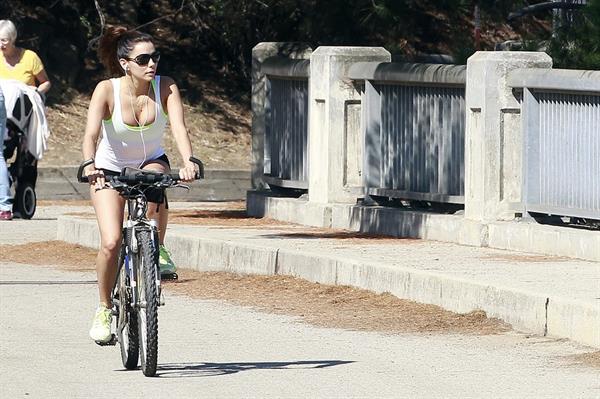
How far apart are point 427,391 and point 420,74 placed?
726 cm

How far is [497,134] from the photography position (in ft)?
46.6

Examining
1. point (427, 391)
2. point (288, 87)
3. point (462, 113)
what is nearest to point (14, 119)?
point (288, 87)

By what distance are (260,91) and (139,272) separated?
10014mm

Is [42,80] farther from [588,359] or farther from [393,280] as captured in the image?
[588,359]

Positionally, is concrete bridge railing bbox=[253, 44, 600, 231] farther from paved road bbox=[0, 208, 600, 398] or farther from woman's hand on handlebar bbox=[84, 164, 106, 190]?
woman's hand on handlebar bbox=[84, 164, 106, 190]

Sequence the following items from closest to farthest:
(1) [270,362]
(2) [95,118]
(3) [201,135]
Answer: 1. (2) [95,118]
2. (1) [270,362]
3. (3) [201,135]

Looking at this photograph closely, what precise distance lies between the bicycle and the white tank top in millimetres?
341

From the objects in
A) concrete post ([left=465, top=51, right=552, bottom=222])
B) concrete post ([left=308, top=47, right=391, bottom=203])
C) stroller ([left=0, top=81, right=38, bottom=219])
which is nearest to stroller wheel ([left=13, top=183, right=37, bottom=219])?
stroller ([left=0, top=81, right=38, bottom=219])

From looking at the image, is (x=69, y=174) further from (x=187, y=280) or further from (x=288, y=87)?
(x=187, y=280)

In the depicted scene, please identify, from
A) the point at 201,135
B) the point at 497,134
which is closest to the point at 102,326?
the point at 497,134

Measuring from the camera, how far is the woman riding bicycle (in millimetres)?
9125

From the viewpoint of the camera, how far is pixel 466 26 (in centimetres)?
2758

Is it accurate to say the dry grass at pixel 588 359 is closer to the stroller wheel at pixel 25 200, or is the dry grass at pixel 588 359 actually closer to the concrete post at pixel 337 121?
the concrete post at pixel 337 121

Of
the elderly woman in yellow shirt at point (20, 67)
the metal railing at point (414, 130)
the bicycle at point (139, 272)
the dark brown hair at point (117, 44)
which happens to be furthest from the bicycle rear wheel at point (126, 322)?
the elderly woman in yellow shirt at point (20, 67)
